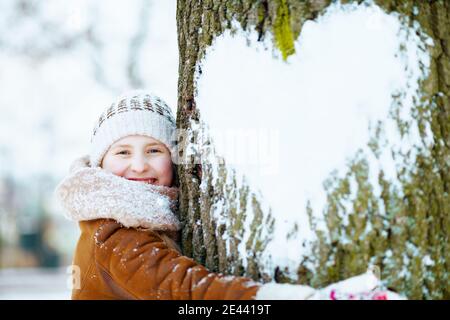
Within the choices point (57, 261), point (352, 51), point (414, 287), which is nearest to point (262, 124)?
point (352, 51)

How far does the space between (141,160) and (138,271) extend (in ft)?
1.72

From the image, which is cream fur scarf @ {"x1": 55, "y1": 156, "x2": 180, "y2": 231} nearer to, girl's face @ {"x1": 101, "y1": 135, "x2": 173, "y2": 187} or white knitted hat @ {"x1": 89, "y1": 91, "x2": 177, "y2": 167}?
girl's face @ {"x1": 101, "y1": 135, "x2": 173, "y2": 187}

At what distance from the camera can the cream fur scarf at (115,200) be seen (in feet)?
6.54

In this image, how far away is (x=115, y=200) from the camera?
2.01 m

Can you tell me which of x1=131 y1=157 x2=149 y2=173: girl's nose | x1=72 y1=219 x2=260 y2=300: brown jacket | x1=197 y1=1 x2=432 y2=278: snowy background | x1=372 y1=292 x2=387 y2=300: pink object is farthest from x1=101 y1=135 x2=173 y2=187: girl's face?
x1=372 y1=292 x2=387 y2=300: pink object

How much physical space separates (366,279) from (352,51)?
2.13 ft

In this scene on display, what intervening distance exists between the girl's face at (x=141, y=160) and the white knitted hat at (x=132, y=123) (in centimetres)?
2

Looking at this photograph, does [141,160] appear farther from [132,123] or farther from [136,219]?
[136,219]

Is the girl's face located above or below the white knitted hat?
below

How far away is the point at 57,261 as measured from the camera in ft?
40.2

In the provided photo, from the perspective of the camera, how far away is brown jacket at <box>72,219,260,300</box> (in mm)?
1720

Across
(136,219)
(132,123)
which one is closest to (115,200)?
(136,219)

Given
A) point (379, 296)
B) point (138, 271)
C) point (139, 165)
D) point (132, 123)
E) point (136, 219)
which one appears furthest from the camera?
point (132, 123)

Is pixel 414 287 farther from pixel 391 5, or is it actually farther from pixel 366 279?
pixel 391 5
